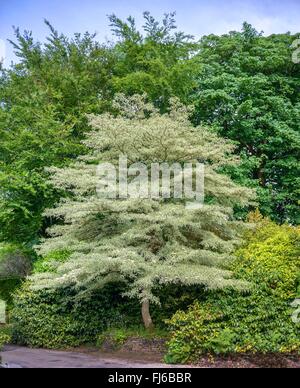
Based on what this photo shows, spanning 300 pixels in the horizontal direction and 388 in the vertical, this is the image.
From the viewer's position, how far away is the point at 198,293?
10.1 meters

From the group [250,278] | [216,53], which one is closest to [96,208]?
[250,278]

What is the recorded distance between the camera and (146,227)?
9766mm

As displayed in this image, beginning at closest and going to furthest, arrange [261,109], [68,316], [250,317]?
1. [250,317]
2. [68,316]
3. [261,109]

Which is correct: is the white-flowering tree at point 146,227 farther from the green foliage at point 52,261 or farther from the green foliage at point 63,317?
the green foliage at point 63,317

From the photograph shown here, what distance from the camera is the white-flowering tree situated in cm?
913

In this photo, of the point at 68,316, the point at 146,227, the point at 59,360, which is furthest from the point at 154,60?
the point at 59,360

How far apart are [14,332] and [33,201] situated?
445 cm

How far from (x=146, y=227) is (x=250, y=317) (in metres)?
2.70

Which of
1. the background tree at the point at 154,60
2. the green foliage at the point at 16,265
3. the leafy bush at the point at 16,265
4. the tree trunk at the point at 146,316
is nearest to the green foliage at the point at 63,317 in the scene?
the tree trunk at the point at 146,316

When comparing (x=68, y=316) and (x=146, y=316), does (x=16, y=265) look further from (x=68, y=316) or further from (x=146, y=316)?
(x=146, y=316)

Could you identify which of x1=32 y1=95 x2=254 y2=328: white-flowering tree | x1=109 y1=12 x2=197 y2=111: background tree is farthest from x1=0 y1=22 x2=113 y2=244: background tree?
x1=32 y1=95 x2=254 y2=328: white-flowering tree

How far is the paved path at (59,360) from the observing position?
27.1ft

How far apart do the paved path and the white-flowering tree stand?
1.26 metres

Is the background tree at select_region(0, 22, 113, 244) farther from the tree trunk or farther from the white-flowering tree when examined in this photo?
the tree trunk
